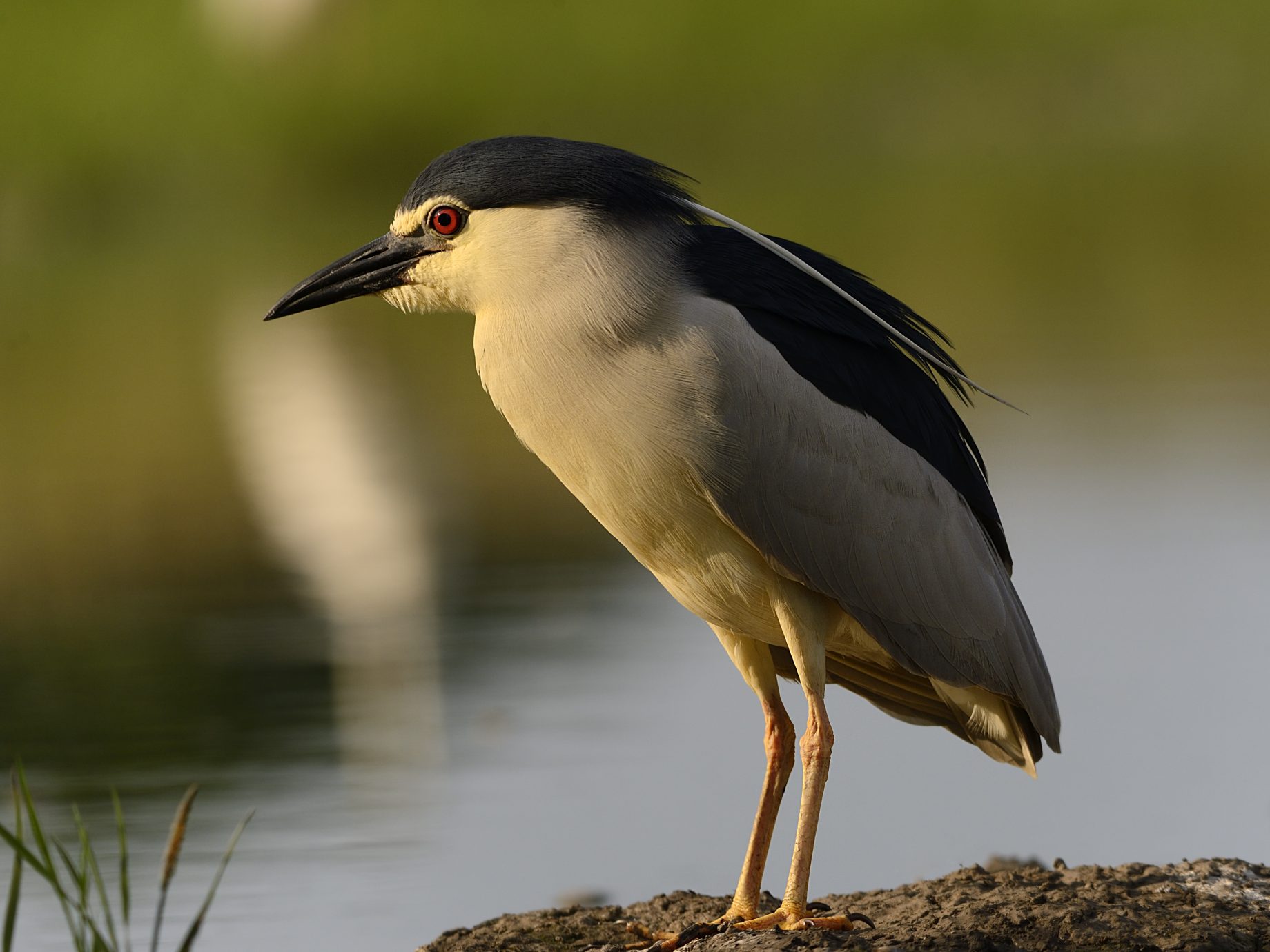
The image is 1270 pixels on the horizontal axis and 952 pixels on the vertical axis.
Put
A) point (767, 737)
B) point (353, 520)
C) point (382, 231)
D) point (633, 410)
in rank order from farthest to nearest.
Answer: point (382, 231)
point (353, 520)
point (767, 737)
point (633, 410)

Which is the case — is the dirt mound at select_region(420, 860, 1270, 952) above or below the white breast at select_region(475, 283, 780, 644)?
below

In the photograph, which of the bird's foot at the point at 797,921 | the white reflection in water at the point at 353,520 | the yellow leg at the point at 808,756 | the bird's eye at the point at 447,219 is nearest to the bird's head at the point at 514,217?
the bird's eye at the point at 447,219

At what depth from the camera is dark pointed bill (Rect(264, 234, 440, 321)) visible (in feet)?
16.1

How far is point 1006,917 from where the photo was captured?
15.4 ft

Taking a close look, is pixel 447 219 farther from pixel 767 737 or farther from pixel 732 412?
pixel 767 737

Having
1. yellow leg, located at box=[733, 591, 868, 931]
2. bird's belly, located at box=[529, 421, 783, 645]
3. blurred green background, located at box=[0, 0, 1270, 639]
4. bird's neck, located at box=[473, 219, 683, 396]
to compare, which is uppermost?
blurred green background, located at box=[0, 0, 1270, 639]

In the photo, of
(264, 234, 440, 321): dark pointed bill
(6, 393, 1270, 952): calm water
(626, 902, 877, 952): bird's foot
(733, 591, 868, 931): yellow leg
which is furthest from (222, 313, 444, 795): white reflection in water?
(733, 591, 868, 931): yellow leg

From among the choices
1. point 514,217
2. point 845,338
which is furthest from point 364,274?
point 845,338

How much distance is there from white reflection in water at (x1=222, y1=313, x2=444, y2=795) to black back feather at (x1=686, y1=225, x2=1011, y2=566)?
2.69 meters

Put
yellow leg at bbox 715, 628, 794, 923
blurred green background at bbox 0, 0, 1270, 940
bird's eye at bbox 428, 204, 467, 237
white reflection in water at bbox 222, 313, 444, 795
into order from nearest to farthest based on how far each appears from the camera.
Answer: bird's eye at bbox 428, 204, 467, 237 < yellow leg at bbox 715, 628, 794, 923 < white reflection in water at bbox 222, 313, 444, 795 < blurred green background at bbox 0, 0, 1270, 940

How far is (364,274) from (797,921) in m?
1.95

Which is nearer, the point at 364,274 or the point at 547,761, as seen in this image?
the point at 364,274

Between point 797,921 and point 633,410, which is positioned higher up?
point 633,410

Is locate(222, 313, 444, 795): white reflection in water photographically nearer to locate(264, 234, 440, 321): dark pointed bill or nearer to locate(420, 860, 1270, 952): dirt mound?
locate(420, 860, 1270, 952): dirt mound
